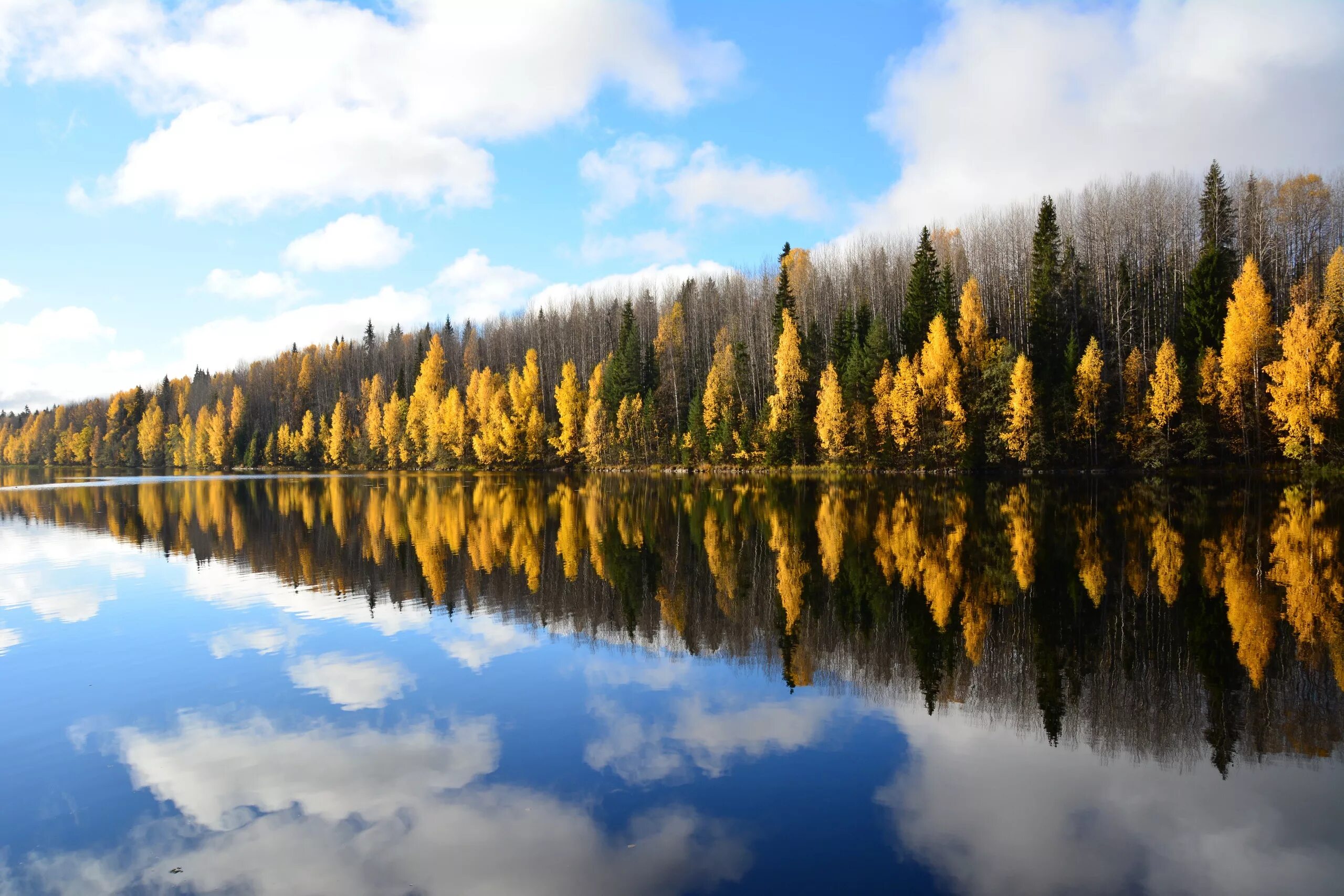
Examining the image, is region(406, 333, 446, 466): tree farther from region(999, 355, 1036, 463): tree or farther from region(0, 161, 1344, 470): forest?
region(999, 355, 1036, 463): tree

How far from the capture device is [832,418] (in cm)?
5647

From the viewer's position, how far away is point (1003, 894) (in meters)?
4.88

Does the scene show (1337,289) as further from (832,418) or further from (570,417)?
(570,417)

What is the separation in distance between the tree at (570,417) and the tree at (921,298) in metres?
33.4

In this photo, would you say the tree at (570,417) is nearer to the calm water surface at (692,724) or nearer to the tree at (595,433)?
the tree at (595,433)

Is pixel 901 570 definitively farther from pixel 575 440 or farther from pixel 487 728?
pixel 575 440

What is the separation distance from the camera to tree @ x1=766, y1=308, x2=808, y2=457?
6016cm

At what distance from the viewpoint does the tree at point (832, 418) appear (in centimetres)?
5647

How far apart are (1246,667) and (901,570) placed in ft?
22.3

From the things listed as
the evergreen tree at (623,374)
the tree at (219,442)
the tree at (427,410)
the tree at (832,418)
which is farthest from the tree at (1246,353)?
the tree at (219,442)

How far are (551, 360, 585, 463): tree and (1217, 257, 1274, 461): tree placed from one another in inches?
2087

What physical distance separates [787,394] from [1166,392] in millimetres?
25667

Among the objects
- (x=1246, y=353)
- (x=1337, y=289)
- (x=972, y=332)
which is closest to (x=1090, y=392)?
(x=1246, y=353)

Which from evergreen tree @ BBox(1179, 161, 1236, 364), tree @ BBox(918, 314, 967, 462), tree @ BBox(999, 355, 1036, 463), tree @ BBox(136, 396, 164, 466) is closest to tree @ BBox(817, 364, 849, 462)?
tree @ BBox(918, 314, 967, 462)
